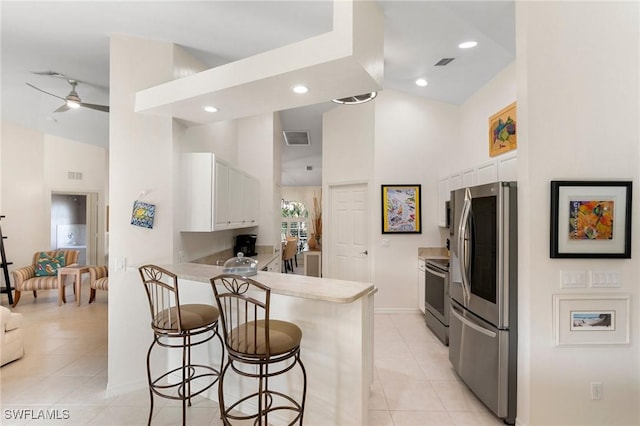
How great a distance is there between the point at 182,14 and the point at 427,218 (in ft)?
13.0

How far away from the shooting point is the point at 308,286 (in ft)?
6.67

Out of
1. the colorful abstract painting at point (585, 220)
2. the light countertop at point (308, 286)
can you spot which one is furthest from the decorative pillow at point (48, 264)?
the colorful abstract painting at point (585, 220)

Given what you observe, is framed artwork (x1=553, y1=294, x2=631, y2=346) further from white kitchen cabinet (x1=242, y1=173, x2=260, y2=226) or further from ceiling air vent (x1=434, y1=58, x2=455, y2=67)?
white kitchen cabinet (x1=242, y1=173, x2=260, y2=226)

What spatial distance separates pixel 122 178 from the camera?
8.83ft

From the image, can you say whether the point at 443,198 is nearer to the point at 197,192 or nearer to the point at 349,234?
the point at 349,234

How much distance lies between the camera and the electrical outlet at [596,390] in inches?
79.7

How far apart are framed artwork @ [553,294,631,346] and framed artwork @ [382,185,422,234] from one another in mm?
2648

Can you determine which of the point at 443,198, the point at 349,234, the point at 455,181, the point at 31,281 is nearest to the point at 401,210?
the point at 443,198

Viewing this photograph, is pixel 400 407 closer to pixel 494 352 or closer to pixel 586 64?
pixel 494 352

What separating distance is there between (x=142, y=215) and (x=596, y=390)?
3.70 m

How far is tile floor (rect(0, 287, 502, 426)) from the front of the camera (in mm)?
2283

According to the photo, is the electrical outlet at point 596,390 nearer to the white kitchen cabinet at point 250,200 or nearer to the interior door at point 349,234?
the interior door at point 349,234

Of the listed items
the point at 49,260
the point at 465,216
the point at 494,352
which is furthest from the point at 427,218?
the point at 49,260

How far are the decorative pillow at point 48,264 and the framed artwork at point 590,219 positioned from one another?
744cm
